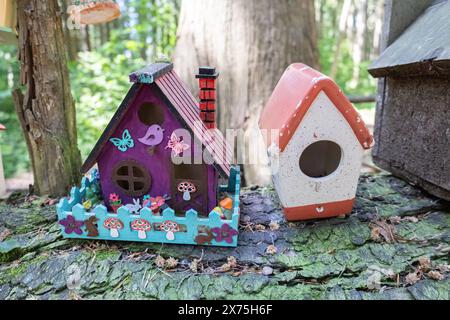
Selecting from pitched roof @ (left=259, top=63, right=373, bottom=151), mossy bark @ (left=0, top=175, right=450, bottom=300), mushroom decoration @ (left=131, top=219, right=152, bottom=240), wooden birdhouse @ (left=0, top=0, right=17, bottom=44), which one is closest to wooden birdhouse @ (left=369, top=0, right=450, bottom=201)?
mossy bark @ (left=0, top=175, right=450, bottom=300)

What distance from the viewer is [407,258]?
1521 millimetres

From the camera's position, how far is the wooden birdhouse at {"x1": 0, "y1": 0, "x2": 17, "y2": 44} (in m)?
1.75

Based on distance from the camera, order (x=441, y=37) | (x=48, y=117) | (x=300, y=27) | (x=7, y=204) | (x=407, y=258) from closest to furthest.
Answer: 1. (x=407, y=258)
2. (x=441, y=37)
3. (x=48, y=117)
4. (x=7, y=204)
5. (x=300, y=27)

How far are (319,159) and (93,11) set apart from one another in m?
1.51

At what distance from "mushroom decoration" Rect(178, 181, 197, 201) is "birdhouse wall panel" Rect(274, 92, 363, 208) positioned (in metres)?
0.44

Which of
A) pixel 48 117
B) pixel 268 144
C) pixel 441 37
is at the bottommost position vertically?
pixel 268 144

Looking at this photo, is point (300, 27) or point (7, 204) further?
point (300, 27)

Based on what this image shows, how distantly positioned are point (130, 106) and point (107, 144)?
230 mm

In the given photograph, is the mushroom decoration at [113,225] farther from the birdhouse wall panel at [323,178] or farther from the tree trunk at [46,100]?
the birdhouse wall panel at [323,178]

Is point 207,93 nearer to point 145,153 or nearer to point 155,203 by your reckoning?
point 145,153

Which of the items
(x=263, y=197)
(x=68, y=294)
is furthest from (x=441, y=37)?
(x=68, y=294)

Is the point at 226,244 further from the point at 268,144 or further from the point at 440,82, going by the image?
the point at 440,82

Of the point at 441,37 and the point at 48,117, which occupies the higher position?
the point at 441,37

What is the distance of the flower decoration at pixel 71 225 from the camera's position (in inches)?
62.5
